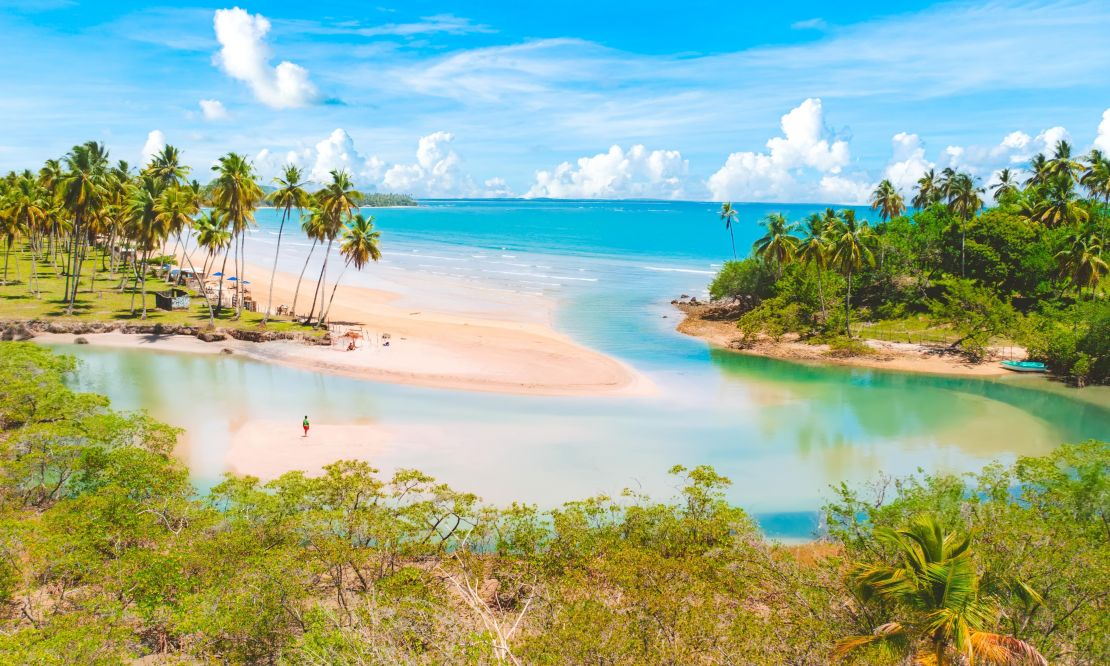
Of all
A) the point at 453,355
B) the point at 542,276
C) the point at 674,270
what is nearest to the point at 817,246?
the point at 453,355

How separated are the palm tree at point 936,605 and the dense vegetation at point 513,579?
38mm

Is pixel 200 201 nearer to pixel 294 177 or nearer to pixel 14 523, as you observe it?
pixel 294 177

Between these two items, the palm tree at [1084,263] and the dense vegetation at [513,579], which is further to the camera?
the palm tree at [1084,263]

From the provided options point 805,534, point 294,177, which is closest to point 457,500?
point 805,534

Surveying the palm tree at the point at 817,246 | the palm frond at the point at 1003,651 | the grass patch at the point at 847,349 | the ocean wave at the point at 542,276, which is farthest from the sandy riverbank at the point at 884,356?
the palm frond at the point at 1003,651

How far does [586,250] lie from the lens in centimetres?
13675

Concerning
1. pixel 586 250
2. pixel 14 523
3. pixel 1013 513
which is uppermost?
pixel 586 250

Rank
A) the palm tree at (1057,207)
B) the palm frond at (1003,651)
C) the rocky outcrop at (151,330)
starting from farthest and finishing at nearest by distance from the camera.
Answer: the palm tree at (1057,207) < the rocky outcrop at (151,330) < the palm frond at (1003,651)

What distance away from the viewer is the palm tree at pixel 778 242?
61.6 metres

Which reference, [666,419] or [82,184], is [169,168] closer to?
[82,184]

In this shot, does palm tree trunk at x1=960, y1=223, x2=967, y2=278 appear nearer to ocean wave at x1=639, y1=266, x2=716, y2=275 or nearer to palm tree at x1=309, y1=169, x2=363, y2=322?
ocean wave at x1=639, y1=266, x2=716, y2=275

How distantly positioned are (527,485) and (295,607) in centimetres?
1361

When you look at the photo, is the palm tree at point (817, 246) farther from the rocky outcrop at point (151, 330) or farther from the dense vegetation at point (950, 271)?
the rocky outcrop at point (151, 330)

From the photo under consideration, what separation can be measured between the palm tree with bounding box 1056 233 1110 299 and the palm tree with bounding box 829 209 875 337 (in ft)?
46.1
